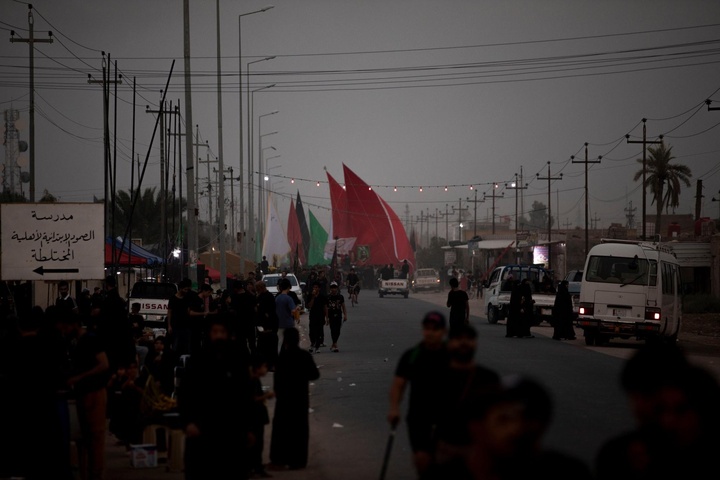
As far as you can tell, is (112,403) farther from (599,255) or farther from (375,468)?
(599,255)

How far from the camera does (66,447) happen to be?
854 cm

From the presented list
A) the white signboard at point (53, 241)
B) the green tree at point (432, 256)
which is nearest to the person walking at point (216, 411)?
the white signboard at point (53, 241)

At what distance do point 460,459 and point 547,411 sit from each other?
1.10 metres

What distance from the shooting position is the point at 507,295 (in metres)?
35.9

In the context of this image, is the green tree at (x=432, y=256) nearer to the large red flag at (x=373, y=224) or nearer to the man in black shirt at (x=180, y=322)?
the large red flag at (x=373, y=224)

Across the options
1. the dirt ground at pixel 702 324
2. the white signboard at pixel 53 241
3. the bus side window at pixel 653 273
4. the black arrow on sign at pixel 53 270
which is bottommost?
the dirt ground at pixel 702 324

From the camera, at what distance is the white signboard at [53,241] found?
1964 cm

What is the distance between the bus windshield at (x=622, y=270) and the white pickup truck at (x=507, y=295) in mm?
7125

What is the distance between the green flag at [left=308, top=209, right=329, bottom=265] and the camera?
91250 millimetres

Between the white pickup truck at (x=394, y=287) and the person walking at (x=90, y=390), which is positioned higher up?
the person walking at (x=90, y=390)

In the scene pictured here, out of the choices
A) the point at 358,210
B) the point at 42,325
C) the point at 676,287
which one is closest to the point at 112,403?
the point at 42,325

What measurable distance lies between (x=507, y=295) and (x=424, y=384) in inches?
1144

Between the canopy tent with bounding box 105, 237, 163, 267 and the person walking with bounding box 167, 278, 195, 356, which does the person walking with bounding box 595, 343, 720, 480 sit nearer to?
the person walking with bounding box 167, 278, 195, 356

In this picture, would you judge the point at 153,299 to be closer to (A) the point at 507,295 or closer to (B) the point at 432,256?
(A) the point at 507,295
